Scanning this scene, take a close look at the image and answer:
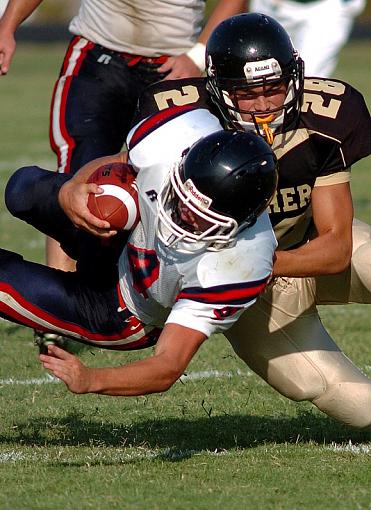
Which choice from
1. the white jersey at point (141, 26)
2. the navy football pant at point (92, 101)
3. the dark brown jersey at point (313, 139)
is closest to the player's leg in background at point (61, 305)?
the dark brown jersey at point (313, 139)

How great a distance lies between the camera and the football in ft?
10.7

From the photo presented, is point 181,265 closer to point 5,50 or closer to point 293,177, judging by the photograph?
point 293,177

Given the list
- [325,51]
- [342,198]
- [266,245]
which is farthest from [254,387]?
[325,51]

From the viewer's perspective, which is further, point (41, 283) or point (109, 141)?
point (109, 141)

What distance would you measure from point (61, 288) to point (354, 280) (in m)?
0.97

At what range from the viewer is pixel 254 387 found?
4508mm

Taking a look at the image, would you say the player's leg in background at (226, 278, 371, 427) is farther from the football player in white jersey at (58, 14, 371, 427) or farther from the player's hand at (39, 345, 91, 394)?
the player's hand at (39, 345, 91, 394)

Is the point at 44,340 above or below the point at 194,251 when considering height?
below

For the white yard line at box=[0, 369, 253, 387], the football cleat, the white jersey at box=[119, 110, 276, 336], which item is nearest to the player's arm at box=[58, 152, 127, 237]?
the white jersey at box=[119, 110, 276, 336]

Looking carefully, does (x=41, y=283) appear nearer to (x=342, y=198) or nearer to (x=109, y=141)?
(x=342, y=198)

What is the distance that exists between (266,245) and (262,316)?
690 millimetres

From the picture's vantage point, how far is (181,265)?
3184mm

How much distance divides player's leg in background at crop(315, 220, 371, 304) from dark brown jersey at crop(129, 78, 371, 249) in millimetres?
301

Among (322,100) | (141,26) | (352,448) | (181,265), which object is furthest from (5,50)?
(352,448)
